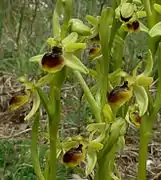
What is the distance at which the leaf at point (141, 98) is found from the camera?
2150 mm

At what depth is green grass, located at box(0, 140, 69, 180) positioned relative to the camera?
3056 millimetres

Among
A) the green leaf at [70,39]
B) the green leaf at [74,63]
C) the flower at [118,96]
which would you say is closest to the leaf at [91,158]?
the flower at [118,96]

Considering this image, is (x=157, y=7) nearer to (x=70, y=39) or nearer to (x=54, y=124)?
(x=70, y=39)

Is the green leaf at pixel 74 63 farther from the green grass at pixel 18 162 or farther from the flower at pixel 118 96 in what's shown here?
the green grass at pixel 18 162

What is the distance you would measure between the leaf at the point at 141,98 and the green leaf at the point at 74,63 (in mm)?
252

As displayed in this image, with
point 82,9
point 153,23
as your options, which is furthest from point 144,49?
point 153,23

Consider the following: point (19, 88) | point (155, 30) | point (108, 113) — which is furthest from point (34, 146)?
point (19, 88)

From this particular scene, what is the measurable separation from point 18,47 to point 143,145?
2.78 metres

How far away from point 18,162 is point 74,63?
1330 millimetres

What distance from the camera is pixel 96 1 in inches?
217

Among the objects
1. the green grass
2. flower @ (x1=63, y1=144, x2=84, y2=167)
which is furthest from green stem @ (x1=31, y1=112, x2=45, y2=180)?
the green grass

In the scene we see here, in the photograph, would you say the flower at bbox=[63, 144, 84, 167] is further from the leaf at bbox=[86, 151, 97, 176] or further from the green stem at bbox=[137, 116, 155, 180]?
the green stem at bbox=[137, 116, 155, 180]

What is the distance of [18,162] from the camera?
10.6 feet

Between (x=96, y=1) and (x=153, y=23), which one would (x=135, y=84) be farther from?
(x=96, y=1)
